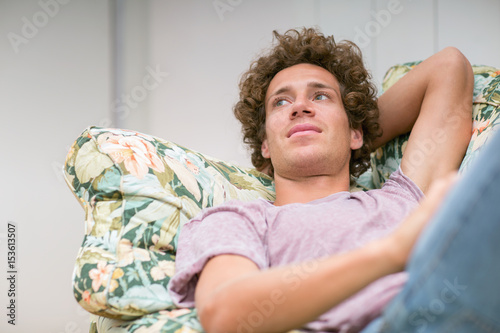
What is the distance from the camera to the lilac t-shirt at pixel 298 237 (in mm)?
812

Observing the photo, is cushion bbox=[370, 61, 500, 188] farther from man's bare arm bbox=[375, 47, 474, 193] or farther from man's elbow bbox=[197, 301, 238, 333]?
man's elbow bbox=[197, 301, 238, 333]

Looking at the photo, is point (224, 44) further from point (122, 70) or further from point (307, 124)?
point (307, 124)

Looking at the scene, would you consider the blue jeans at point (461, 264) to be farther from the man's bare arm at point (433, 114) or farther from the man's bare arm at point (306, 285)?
the man's bare arm at point (433, 114)

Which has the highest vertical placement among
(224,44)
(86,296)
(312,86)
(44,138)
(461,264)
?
(224,44)

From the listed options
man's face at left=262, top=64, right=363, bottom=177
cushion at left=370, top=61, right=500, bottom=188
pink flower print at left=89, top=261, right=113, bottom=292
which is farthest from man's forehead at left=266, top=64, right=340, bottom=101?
pink flower print at left=89, top=261, right=113, bottom=292

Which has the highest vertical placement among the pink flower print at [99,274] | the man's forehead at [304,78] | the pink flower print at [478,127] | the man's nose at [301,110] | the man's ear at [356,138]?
the man's forehead at [304,78]

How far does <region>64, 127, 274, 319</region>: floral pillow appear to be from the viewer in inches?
38.4

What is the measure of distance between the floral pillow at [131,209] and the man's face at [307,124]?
193 millimetres

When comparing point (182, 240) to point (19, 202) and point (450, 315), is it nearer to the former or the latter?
point (450, 315)

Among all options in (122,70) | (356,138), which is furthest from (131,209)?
(122,70)

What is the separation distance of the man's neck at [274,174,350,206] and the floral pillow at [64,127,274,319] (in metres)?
0.12

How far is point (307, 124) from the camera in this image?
1346 mm

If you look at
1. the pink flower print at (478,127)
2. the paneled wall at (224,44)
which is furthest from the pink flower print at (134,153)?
the paneled wall at (224,44)

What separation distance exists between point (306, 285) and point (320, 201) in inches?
21.5
